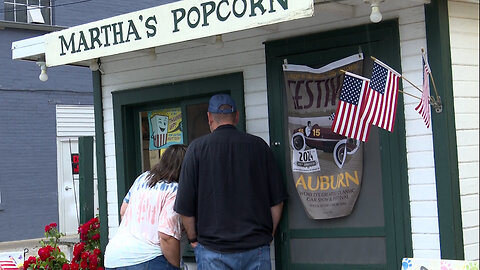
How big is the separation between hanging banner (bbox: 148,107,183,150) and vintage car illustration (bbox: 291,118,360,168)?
4.69 ft

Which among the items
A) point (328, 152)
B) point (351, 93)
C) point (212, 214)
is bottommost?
point (212, 214)

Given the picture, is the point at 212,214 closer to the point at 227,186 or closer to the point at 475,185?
the point at 227,186

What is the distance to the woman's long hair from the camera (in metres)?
5.04

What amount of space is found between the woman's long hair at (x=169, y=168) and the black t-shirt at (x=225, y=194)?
0.20m

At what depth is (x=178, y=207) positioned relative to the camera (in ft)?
15.8

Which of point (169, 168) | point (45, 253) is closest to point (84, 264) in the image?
point (45, 253)

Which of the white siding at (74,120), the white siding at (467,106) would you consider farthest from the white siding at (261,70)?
the white siding at (74,120)

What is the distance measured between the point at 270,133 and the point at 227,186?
857 millimetres

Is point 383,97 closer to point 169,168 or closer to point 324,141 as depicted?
point 324,141

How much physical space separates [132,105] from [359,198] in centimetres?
258

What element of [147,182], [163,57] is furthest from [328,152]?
[163,57]

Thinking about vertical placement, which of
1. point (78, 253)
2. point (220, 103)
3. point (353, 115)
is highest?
point (220, 103)

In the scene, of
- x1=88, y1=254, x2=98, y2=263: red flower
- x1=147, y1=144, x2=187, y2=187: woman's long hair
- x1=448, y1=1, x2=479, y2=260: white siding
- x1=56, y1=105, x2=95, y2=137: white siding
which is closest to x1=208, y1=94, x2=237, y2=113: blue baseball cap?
x1=147, y1=144, x2=187, y2=187: woman's long hair

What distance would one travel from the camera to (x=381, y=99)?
4.41 metres
